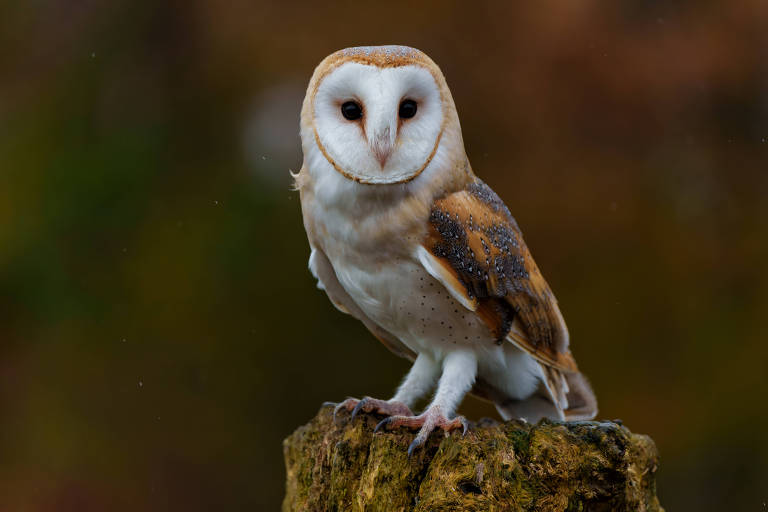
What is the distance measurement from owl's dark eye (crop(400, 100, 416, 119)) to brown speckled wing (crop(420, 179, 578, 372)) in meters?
0.16

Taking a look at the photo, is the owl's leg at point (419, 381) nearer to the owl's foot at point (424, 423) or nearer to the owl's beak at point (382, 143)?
the owl's foot at point (424, 423)

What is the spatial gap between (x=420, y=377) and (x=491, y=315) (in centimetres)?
25

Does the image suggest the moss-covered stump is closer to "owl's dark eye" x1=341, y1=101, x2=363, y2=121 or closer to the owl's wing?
the owl's wing

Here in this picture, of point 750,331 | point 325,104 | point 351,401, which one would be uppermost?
point 325,104

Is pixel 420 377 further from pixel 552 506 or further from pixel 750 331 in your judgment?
pixel 750 331

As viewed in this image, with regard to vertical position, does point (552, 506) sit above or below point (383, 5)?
below

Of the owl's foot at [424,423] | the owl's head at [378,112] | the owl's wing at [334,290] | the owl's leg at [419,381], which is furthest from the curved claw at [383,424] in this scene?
→ the owl's head at [378,112]

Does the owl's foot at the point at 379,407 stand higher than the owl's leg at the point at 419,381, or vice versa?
the owl's foot at the point at 379,407

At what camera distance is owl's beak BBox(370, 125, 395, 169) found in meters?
1.32

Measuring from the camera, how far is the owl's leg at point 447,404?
1407mm

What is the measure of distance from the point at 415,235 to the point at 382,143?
20 cm

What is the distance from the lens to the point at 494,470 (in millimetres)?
1312

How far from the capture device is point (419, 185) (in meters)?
1.44

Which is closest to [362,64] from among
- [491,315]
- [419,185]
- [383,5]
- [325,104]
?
[325,104]
